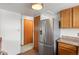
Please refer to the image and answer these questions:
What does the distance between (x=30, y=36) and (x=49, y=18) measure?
0.69 m

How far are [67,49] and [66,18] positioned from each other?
0.81 m

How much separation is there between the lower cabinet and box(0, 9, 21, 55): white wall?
1.07m

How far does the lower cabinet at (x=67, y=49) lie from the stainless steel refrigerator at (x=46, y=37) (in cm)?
22

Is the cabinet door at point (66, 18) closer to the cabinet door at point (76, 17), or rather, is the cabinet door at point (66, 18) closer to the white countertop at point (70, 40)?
the cabinet door at point (76, 17)

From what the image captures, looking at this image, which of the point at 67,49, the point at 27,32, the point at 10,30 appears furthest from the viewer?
A: the point at 10,30

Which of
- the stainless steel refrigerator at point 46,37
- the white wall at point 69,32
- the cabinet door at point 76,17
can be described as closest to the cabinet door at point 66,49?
the stainless steel refrigerator at point 46,37

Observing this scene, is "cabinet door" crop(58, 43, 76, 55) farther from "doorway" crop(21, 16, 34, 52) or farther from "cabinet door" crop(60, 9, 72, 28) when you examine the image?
"doorway" crop(21, 16, 34, 52)

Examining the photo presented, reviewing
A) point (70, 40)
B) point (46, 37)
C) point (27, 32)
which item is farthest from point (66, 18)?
point (27, 32)

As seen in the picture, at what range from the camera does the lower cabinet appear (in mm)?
1964

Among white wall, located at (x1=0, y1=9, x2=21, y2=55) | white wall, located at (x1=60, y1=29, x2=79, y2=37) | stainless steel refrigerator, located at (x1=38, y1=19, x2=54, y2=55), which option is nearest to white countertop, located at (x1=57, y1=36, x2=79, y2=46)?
white wall, located at (x1=60, y1=29, x2=79, y2=37)

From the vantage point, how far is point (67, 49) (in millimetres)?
2158

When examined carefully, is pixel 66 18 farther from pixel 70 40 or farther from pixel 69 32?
pixel 70 40
